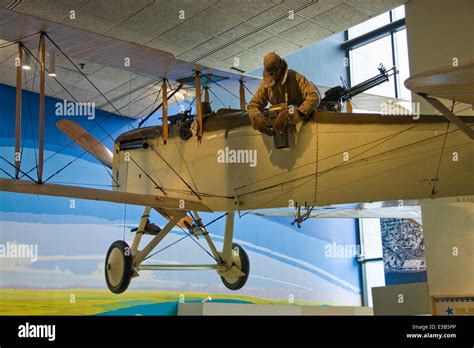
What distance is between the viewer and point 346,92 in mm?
4941

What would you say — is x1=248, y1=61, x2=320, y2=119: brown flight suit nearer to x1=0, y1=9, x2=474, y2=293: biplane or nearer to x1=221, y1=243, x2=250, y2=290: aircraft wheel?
x1=0, y1=9, x2=474, y2=293: biplane

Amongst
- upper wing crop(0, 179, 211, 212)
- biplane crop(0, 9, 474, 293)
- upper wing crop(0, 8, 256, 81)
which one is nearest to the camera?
biplane crop(0, 9, 474, 293)

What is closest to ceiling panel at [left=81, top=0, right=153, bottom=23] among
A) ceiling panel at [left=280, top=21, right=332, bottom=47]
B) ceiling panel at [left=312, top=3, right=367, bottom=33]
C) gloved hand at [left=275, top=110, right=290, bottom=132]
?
ceiling panel at [left=280, top=21, right=332, bottom=47]

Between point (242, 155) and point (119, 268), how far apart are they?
61.0 inches

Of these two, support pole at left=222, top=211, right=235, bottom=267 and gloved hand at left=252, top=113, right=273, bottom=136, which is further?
support pole at left=222, top=211, right=235, bottom=267

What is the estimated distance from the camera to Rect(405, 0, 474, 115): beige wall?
527 centimetres

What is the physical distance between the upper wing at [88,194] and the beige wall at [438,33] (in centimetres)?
285

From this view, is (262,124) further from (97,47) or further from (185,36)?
(185,36)

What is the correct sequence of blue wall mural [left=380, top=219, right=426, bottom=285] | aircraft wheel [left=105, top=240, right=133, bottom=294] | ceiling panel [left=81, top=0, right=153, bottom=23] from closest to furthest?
aircraft wheel [left=105, top=240, right=133, bottom=294] → ceiling panel [left=81, top=0, right=153, bottom=23] → blue wall mural [left=380, top=219, right=426, bottom=285]

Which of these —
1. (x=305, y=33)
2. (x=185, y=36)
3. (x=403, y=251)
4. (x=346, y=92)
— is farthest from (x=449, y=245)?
(x=403, y=251)

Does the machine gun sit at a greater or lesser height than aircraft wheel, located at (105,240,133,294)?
greater

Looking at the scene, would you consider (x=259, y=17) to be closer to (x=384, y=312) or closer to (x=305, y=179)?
(x=305, y=179)

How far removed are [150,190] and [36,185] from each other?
4.14 feet
